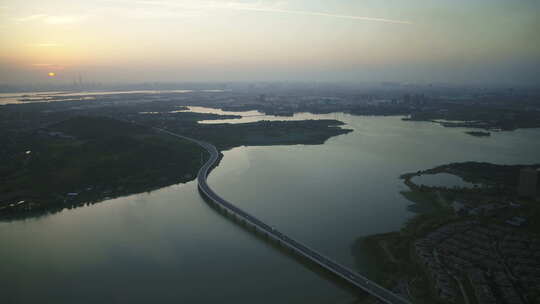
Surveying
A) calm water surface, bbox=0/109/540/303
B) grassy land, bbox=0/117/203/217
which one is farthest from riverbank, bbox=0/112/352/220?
calm water surface, bbox=0/109/540/303

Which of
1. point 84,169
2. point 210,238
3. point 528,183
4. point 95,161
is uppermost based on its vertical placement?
point 528,183

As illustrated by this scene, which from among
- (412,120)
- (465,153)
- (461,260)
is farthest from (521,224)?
(412,120)

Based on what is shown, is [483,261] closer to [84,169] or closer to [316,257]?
[316,257]

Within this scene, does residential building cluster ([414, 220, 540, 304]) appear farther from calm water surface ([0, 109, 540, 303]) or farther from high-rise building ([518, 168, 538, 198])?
high-rise building ([518, 168, 538, 198])

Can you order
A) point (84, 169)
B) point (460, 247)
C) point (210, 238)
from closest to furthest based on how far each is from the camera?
1. point (460, 247)
2. point (210, 238)
3. point (84, 169)

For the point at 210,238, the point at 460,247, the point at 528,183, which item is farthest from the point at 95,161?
the point at 528,183

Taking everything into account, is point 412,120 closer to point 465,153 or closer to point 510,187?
point 465,153

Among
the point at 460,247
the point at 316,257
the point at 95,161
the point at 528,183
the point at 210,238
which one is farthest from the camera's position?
the point at 95,161
